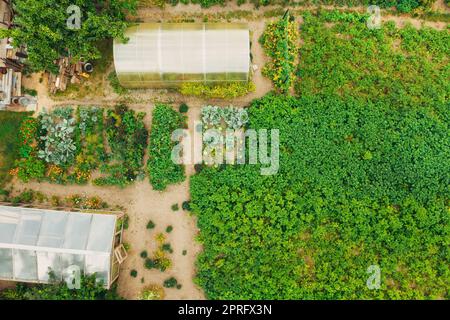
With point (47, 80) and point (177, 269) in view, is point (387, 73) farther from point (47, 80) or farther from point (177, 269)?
point (47, 80)

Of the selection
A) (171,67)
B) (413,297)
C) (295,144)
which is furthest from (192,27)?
(413,297)

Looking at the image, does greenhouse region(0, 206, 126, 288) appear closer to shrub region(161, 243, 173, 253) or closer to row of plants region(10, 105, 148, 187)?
row of plants region(10, 105, 148, 187)

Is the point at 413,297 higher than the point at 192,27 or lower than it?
lower

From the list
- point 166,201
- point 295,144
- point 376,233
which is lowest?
point 376,233

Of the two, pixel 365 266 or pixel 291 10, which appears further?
pixel 291 10

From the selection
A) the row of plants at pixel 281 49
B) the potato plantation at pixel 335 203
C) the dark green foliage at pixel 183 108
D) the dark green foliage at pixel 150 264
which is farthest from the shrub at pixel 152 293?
the row of plants at pixel 281 49
